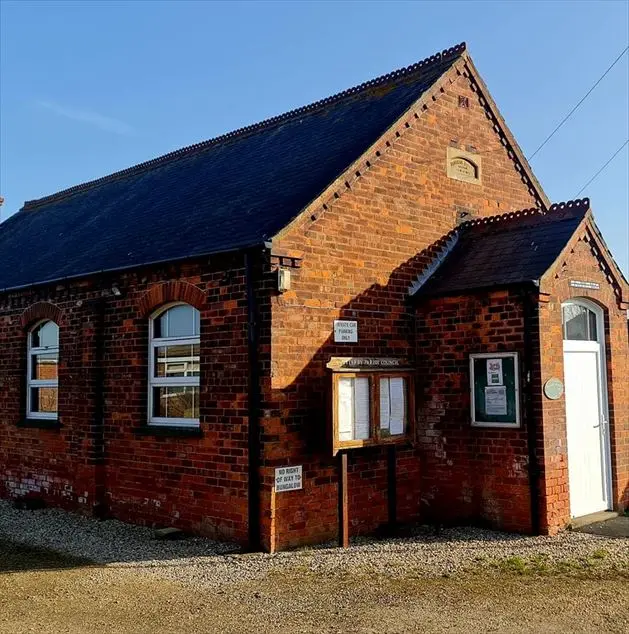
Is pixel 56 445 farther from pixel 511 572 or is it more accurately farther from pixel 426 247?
pixel 511 572

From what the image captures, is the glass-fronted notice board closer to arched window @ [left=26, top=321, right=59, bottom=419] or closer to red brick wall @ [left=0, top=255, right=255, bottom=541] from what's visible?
red brick wall @ [left=0, top=255, right=255, bottom=541]

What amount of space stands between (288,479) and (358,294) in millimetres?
2654

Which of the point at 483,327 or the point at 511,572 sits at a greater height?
the point at 483,327

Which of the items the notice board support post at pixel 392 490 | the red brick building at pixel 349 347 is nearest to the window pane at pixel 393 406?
the red brick building at pixel 349 347

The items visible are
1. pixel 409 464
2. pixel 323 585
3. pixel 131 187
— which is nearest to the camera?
pixel 323 585

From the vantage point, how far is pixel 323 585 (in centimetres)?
728

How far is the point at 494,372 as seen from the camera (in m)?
9.69

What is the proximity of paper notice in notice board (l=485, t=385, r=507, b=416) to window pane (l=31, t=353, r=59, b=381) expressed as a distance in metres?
7.11

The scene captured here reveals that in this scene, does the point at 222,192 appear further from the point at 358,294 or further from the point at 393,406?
the point at 393,406

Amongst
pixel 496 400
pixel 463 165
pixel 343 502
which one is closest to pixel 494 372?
pixel 496 400

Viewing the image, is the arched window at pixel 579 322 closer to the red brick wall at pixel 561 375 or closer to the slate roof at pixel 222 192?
the red brick wall at pixel 561 375

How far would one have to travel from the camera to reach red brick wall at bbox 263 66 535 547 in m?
8.98

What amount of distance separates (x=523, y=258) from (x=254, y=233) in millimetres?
3594

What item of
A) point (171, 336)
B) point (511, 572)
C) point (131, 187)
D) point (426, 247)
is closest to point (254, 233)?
point (171, 336)
